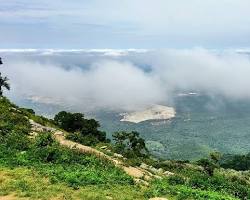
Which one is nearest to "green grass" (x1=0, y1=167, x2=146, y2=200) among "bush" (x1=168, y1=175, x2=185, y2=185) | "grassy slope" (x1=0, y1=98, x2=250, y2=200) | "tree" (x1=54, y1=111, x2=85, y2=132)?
"grassy slope" (x1=0, y1=98, x2=250, y2=200)

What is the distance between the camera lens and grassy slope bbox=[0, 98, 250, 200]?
85.5ft

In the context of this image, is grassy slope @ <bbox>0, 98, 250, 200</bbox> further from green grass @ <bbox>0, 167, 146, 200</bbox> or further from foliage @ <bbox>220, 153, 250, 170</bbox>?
foliage @ <bbox>220, 153, 250, 170</bbox>

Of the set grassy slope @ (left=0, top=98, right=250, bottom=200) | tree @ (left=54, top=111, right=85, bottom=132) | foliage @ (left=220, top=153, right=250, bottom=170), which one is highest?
grassy slope @ (left=0, top=98, right=250, bottom=200)

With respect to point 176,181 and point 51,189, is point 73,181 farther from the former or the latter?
point 176,181

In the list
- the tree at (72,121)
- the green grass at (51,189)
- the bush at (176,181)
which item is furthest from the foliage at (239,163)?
the green grass at (51,189)

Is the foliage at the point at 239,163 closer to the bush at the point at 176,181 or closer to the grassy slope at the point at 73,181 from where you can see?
the grassy slope at the point at 73,181

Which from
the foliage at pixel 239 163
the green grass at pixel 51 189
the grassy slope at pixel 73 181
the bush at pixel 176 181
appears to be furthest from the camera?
the foliage at pixel 239 163

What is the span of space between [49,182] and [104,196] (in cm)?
356

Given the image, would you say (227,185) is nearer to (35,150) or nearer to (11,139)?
(35,150)

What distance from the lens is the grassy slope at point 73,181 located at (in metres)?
26.1

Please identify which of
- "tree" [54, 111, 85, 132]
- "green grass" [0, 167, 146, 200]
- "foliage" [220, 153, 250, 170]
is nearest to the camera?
"green grass" [0, 167, 146, 200]

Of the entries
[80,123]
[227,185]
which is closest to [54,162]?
[227,185]

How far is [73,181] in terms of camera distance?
27.8 meters

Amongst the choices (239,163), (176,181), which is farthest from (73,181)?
(239,163)
